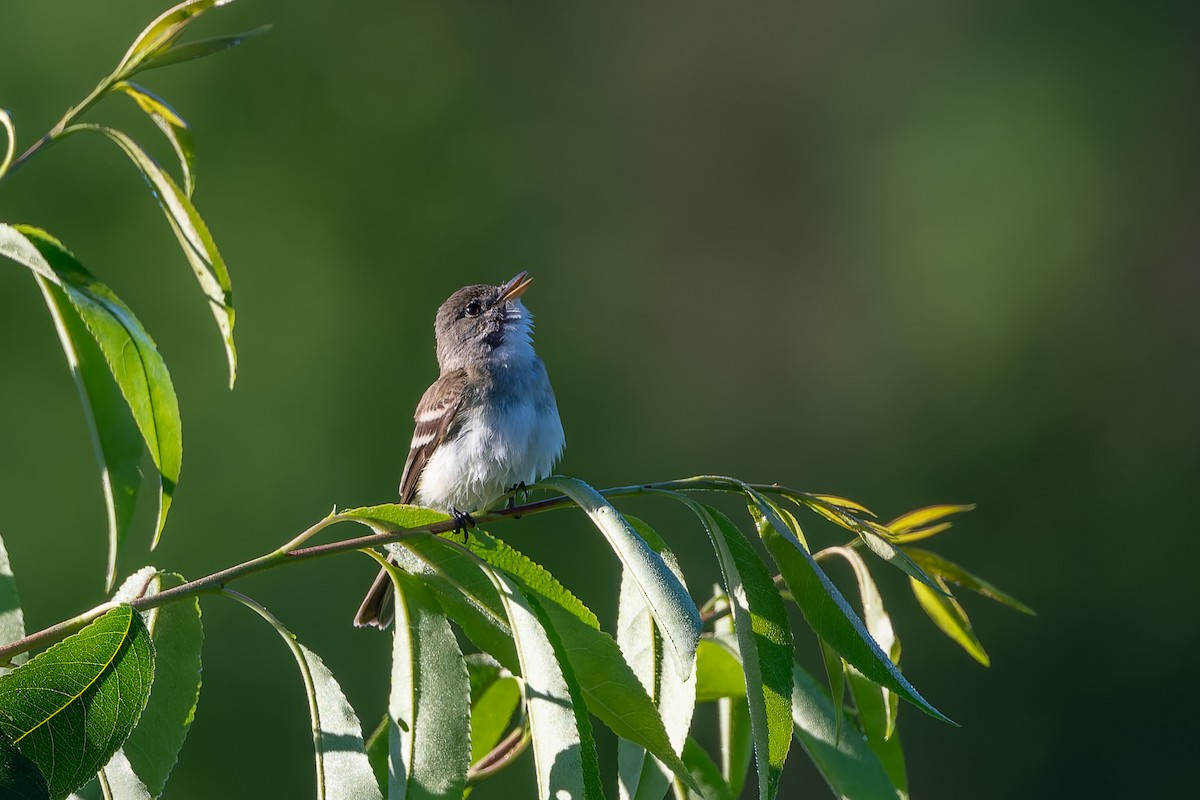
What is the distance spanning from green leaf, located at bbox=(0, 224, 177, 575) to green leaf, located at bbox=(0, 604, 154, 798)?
98 mm

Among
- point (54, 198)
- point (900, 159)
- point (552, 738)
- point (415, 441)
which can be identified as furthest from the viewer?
point (900, 159)

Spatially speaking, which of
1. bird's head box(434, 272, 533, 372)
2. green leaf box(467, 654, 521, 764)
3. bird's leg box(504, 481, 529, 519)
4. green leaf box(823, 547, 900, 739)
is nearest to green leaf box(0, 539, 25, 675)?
bird's leg box(504, 481, 529, 519)

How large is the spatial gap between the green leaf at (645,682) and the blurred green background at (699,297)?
22.4 feet

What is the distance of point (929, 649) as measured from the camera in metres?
11.8

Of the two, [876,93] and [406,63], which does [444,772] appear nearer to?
[406,63]

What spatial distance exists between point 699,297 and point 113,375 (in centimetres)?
1279

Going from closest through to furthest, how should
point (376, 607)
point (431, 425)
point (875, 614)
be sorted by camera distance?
point (875, 614), point (376, 607), point (431, 425)

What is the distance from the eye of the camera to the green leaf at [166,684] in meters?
1.63

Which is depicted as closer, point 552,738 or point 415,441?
point 552,738

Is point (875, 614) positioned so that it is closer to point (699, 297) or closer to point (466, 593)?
point (466, 593)

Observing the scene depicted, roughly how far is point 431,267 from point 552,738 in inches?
405

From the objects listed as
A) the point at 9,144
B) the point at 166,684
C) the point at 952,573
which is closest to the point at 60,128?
the point at 9,144

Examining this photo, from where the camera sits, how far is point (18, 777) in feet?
4.08

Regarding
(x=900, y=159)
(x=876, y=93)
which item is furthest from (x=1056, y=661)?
(x=876, y=93)
